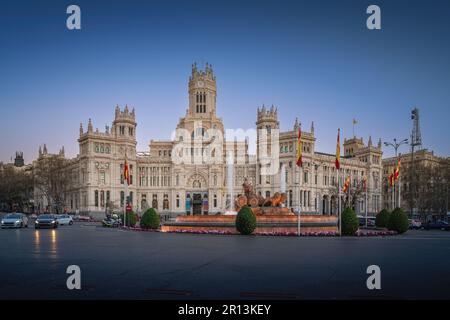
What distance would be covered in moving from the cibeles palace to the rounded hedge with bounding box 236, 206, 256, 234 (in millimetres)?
66411

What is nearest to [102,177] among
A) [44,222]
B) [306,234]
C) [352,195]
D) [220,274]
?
[352,195]

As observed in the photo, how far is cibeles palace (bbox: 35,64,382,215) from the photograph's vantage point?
101688 millimetres

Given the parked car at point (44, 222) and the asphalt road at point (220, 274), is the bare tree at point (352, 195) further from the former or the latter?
the asphalt road at point (220, 274)

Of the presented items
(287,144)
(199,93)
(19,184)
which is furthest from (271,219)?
(19,184)

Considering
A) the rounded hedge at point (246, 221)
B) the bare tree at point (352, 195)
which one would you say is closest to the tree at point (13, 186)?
the bare tree at point (352, 195)

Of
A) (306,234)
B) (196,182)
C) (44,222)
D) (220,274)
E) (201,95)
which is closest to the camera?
(220,274)

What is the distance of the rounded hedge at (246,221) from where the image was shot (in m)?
31.5

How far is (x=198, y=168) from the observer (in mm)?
110625

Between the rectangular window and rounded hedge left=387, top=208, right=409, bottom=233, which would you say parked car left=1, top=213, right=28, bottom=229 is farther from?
the rectangular window

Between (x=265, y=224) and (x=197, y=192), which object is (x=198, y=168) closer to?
(x=197, y=192)

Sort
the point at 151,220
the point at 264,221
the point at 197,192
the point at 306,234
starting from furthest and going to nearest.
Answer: the point at 197,192 → the point at 151,220 → the point at 264,221 → the point at 306,234

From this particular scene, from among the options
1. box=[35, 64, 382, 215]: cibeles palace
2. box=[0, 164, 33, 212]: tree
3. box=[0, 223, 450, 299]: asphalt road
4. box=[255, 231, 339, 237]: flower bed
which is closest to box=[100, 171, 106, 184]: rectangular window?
box=[35, 64, 382, 215]: cibeles palace

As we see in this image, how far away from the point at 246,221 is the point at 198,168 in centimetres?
7952
